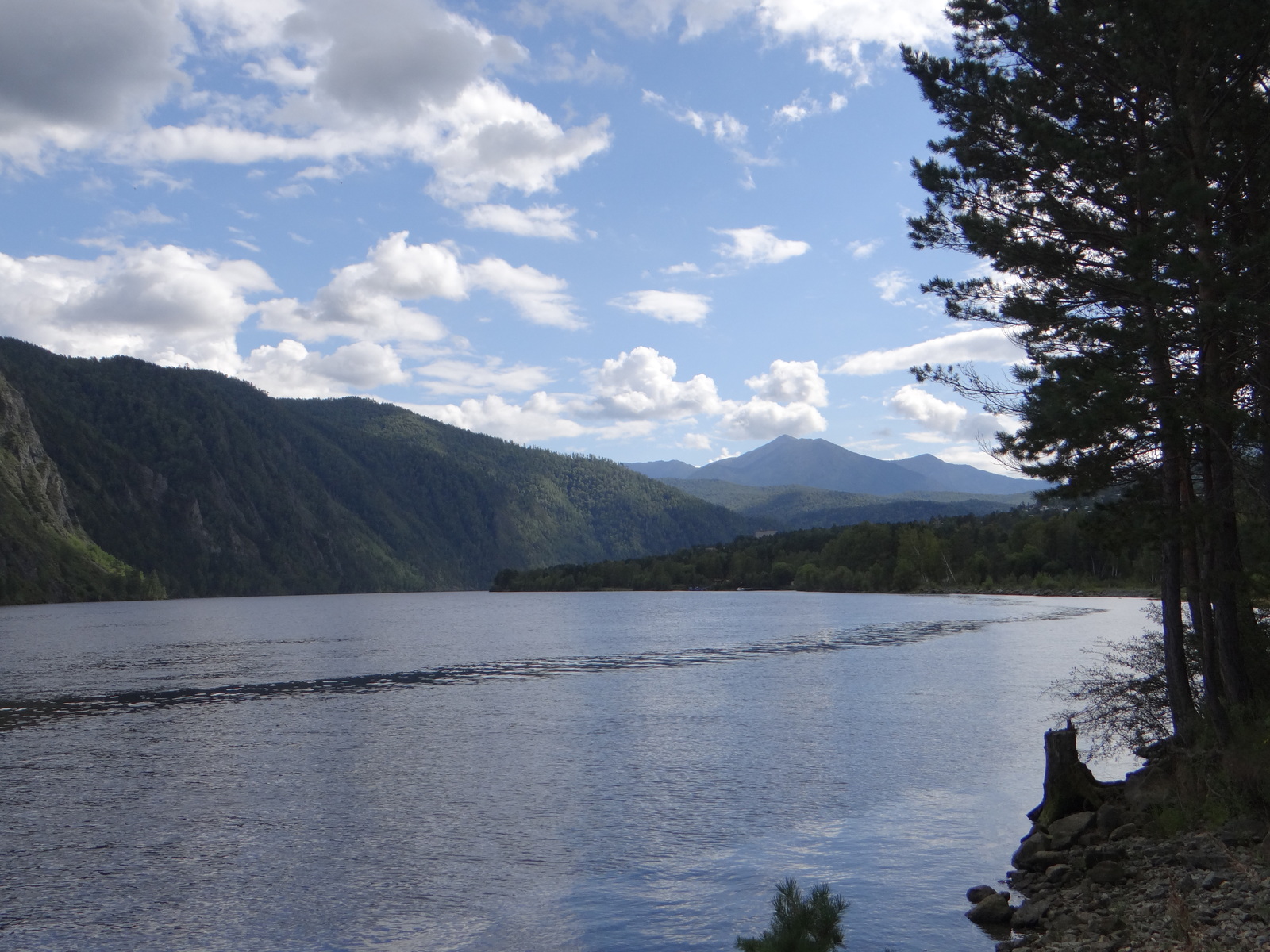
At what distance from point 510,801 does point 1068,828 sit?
1608 cm

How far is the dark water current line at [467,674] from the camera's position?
180 feet

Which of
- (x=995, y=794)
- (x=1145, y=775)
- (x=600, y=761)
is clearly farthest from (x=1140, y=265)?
(x=600, y=761)

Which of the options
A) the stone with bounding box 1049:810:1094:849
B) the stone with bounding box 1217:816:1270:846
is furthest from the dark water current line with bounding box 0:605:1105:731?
the stone with bounding box 1217:816:1270:846

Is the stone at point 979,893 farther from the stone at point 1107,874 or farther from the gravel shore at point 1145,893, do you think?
the stone at point 1107,874

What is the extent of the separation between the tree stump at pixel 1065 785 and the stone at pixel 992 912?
525 cm

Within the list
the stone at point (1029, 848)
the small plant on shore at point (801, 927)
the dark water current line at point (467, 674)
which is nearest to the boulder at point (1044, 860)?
the stone at point (1029, 848)

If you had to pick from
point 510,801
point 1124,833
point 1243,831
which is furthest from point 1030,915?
point 510,801

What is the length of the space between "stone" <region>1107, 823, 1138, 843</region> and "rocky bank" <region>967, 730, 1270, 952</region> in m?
0.03

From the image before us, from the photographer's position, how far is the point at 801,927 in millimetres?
13820

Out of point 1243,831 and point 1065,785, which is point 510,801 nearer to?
point 1065,785

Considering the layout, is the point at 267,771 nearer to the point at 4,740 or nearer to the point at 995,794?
the point at 4,740

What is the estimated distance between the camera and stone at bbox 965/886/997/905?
793 inches

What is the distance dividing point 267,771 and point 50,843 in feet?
34.2

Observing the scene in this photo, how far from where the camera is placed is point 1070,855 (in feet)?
70.1
